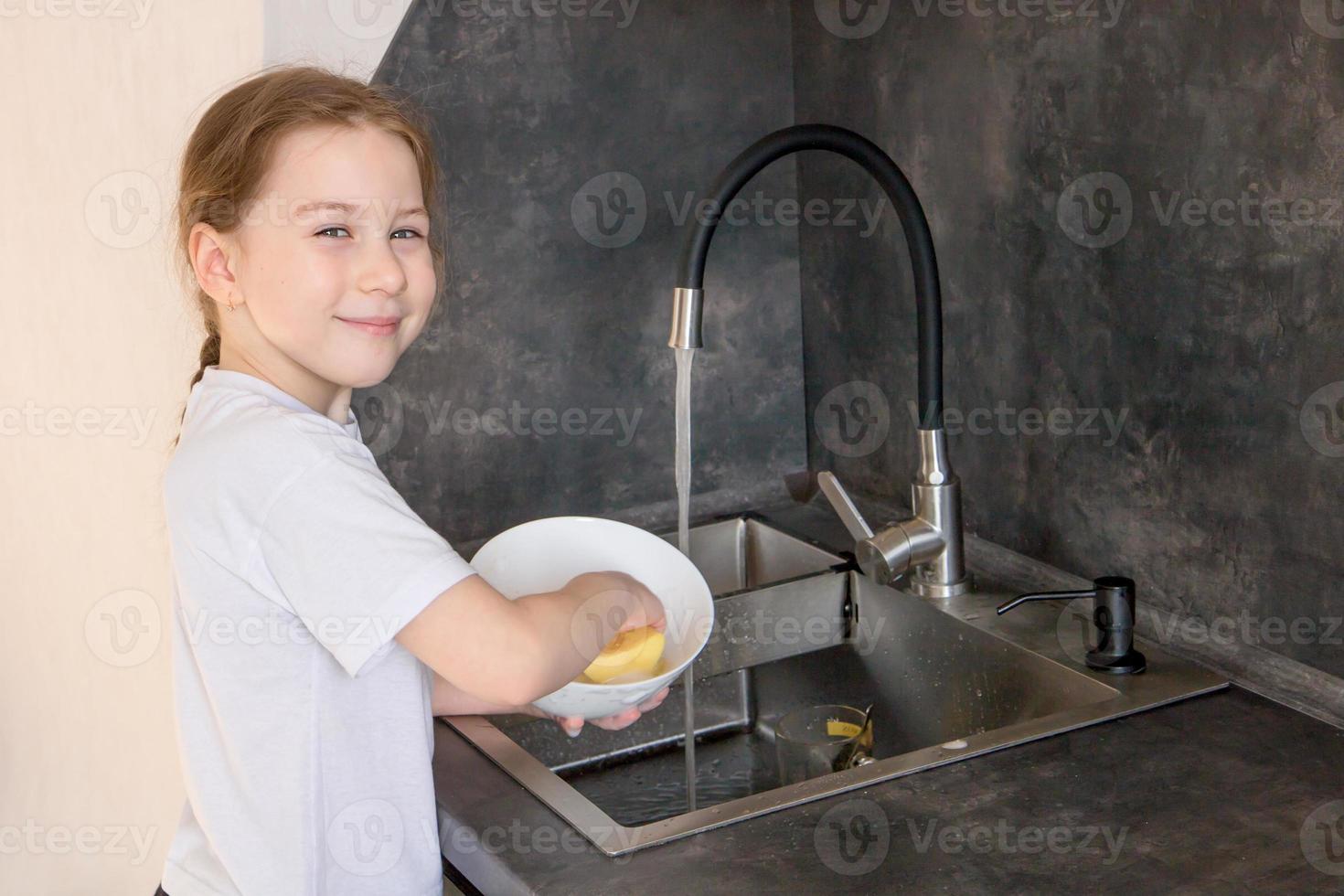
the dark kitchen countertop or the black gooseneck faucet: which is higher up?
the black gooseneck faucet

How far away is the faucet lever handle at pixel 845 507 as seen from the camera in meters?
1.59

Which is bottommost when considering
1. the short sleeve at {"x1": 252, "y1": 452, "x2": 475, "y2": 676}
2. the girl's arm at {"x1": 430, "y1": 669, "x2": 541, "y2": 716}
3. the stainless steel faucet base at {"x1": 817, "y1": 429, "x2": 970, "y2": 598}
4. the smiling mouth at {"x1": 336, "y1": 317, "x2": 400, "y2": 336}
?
the girl's arm at {"x1": 430, "y1": 669, "x2": 541, "y2": 716}

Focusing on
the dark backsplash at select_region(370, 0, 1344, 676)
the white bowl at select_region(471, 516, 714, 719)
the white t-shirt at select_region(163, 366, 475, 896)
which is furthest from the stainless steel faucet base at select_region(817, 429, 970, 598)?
the white t-shirt at select_region(163, 366, 475, 896)

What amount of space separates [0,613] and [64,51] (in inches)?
26.9

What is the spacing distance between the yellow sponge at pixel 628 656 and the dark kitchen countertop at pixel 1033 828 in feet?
0.39

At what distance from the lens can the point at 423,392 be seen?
5.79 ft

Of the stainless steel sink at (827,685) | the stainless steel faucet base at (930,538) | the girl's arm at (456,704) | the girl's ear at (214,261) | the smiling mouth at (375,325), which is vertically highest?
the girl's ear at (214,261)

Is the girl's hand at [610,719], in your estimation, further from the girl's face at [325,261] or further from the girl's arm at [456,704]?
the girl's face at [325,261]

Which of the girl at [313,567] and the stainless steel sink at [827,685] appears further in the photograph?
the stainless steel sink at [827,685]

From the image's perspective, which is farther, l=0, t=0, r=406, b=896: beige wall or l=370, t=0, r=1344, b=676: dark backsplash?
l=0, t=0, r=406, b=896: beige wall

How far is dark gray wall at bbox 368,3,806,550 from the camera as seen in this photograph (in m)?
1.74

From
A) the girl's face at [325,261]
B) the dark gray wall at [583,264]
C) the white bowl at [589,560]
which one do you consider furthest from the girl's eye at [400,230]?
the dark gray wall at [583,264]

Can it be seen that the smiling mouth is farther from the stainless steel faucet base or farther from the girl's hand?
the stainless steel faucet base

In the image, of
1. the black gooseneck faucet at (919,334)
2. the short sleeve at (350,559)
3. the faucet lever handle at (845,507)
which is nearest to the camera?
the short sleeve at (350,559)
